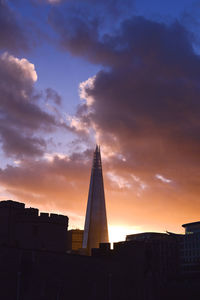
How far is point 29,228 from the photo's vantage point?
255ft

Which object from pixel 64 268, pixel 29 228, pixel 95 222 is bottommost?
pixel 64 268

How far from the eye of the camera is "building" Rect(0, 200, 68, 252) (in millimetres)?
77125

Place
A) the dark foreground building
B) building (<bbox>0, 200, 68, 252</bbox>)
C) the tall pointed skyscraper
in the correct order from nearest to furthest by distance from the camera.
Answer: the dark foreground building → building (<bbox>0, 200, 68, 252</bbox>) → the tall pointed skyscraper

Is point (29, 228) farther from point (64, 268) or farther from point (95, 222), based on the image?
point (95, 222)

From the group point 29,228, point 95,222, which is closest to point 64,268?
point 29,228

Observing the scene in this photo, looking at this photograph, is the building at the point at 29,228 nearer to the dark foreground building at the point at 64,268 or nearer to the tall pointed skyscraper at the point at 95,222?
the dark foreground building at the point at 64,268

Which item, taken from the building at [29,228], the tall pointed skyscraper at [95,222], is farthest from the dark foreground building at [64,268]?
the tall pointed skyscraper at [95,222]

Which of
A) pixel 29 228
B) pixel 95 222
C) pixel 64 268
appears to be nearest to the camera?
pixel 64 268

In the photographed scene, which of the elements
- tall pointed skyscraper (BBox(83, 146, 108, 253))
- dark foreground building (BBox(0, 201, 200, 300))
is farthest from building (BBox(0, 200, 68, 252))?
tall pointed skyscraper (BBox(83, 146, 108, 253))

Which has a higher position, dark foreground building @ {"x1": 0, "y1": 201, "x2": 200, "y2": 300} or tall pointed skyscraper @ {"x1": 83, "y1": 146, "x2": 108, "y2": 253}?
tall pointed skyscraper @ {"x1": 83, "y1": 146, "x2": 108, "y2": 253}

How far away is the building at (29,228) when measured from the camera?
253ft

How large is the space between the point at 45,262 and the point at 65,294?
190 inches

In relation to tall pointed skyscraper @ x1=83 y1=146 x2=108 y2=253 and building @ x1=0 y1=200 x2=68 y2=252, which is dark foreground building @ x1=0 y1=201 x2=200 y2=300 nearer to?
building @ x1=0 y1=200 x2=68 y2=252

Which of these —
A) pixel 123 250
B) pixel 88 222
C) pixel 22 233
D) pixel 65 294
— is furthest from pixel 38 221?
pixel 88 222
